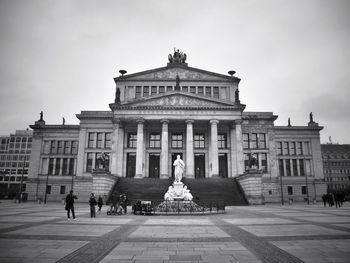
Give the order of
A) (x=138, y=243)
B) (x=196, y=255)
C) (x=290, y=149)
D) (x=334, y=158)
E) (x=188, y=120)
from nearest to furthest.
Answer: (x=196, y=255) < (x=138, y=243) < (x=188, y=120) < (x=290, y=149) < (x=334, y=158)

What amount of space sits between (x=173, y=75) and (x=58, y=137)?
28.3 meters

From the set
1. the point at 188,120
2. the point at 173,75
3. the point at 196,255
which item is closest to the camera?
the point at 196,255

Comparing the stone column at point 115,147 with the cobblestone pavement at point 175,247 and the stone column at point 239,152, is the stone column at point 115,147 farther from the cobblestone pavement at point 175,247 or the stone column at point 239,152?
the cobblestone pavement at point 175,247

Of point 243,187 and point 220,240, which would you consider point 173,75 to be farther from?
point 220,240

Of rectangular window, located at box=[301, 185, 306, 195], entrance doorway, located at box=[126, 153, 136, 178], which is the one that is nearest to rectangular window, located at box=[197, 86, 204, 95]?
entrance doorway, located at box=[126, 153, 136, 178]

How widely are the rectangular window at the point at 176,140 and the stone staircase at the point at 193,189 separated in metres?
12.0

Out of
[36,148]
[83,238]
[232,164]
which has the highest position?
[36,148]

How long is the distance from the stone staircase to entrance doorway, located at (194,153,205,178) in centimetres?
1029

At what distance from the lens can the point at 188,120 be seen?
48.2m

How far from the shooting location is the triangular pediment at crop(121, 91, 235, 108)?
48.8m

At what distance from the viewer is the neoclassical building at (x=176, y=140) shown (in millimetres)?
48625

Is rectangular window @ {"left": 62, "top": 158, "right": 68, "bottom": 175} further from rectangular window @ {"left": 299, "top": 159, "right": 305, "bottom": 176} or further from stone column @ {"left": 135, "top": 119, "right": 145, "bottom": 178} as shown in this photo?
rectangular window @ {"left": 299, "top": 159, "right": 305, "bottom": 176}

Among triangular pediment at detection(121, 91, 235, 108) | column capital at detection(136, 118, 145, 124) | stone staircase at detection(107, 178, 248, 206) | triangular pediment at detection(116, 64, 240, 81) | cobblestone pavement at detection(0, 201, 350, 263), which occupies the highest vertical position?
triangular pediment at detection(116, 64, 240, 81)

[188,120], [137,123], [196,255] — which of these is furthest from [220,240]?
[137,123]
